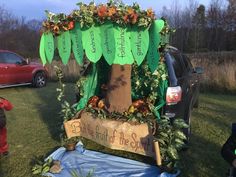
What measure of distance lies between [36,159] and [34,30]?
104 feet

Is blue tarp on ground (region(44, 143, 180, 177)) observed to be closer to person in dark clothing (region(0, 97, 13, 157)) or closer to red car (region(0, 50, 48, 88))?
person in dark clothing (region(0, 97, 13, 157))

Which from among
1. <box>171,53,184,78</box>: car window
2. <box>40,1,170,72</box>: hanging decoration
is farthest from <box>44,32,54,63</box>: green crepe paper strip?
<box>171,53,184,78</box>: car window

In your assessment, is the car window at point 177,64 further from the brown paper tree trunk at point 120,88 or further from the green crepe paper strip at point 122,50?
Answer: the green crepe paper strip at point 122,50

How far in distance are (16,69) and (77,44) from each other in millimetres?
11012

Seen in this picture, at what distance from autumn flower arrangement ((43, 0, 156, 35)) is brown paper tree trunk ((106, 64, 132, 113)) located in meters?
1.13

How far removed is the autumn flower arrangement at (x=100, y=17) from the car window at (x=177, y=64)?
180 cm

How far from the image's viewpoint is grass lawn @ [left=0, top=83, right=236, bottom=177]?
5.55 m

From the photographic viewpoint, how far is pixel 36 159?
19.6 feet

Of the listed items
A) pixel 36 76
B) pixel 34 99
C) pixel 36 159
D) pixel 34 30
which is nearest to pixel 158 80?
pixel 36 159

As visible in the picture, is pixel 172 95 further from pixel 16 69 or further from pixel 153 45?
pixel 16 69

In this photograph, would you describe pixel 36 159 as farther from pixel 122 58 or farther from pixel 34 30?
pixel 34 30

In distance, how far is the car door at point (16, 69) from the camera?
15.1m

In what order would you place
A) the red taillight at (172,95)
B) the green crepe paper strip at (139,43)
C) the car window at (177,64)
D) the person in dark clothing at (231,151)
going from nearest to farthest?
the person in dark clothing at (231,151)
the green crepe paper strip at (139,43)
the red taillight at (172,95)
the car window at (177,64)

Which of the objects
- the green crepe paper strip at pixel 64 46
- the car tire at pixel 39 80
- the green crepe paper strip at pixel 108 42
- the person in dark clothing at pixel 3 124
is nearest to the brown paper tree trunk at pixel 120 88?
the green crepe paper strip at pixel 64 46
